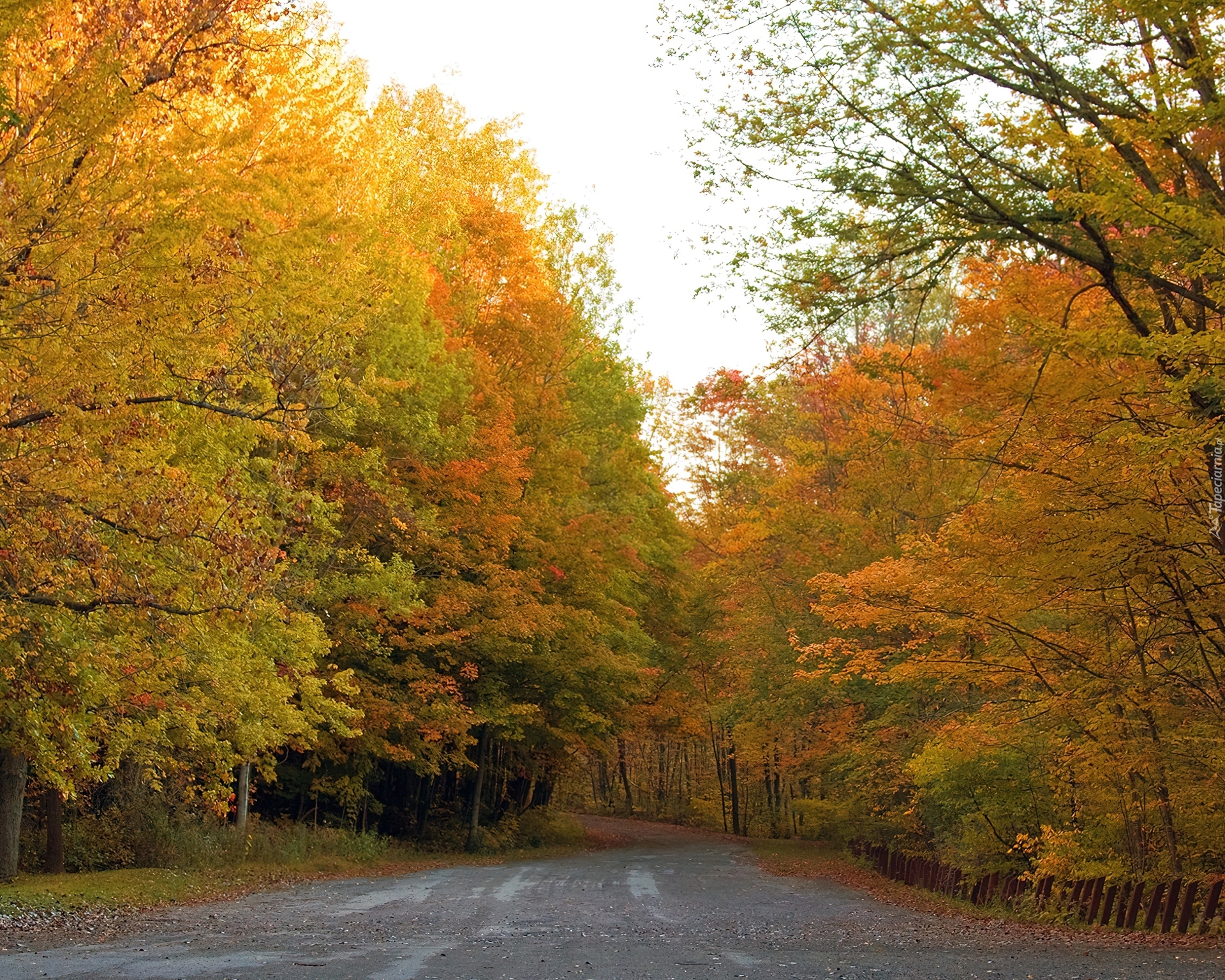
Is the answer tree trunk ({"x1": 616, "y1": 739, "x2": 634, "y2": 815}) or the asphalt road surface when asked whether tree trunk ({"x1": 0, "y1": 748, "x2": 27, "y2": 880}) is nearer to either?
the asphalt road surface

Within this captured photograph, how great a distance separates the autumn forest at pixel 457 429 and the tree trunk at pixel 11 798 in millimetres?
81

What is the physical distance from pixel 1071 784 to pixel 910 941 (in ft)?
14.0

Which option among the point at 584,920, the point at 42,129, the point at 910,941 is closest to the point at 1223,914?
the point at 910,941

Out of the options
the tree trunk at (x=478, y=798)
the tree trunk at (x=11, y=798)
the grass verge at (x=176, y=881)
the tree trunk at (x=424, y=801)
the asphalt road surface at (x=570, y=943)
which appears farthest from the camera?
the tree trunk at (x=424, y=801)

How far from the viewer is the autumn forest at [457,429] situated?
8.90 metres

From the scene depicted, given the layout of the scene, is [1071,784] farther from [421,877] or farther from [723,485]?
[723,485]

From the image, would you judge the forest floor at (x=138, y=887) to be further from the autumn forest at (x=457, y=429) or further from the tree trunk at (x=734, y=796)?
the tree trunk at (x=734, y=796)

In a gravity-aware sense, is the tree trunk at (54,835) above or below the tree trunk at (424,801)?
above

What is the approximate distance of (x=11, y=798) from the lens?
14688mm

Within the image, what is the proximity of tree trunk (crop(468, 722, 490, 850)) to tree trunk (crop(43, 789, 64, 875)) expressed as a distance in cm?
1197

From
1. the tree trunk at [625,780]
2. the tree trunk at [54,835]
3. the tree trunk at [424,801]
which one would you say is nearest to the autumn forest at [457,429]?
the tree trunk at [54,835]

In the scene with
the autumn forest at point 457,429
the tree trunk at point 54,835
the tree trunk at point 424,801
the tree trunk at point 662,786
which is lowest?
the tree trunk at point 662,786

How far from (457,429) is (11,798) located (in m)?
9.85

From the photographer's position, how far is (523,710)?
24.4 metres
